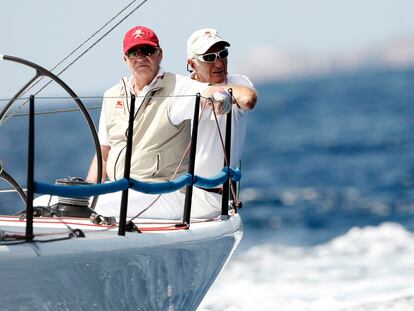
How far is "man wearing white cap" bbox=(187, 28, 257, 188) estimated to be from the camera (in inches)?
252

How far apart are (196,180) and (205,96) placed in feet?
1.58

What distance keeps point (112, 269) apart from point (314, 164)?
776 inches

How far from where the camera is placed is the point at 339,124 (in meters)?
33.6

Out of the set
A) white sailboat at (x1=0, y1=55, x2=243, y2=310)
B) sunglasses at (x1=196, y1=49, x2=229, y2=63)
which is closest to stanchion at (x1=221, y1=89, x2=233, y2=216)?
white sailboat at (x1=0, y1=55, x2=243, y2=310)

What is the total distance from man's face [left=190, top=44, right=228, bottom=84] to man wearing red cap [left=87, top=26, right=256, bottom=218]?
0.25 m

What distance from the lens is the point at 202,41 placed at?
6.40 metres

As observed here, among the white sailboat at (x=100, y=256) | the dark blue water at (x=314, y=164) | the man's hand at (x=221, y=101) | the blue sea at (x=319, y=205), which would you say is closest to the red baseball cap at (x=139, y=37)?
the man's hand at (x=221, y=101)

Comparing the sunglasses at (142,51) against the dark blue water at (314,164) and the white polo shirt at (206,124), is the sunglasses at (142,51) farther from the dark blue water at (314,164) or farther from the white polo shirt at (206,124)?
the dark blue water at (314,164)

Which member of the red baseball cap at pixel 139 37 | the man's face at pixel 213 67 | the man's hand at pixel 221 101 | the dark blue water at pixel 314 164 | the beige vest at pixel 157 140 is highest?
the red baseball cap at pixel 139 37

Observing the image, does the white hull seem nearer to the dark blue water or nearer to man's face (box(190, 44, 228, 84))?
man's face (box(190, 44, 228, 84))

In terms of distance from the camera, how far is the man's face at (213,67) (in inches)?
253

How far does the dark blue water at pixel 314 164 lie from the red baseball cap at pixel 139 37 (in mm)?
7616

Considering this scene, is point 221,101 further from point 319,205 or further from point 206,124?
point 319,205

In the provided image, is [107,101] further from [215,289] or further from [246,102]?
[215,289]
